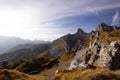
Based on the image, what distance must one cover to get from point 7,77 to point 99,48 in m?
81.5

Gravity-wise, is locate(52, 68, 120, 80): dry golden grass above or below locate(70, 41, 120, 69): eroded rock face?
below

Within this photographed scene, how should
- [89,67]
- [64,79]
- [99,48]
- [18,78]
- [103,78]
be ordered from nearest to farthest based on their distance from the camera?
[103,78], [64,79], [89,67], [18,78], [99,48]

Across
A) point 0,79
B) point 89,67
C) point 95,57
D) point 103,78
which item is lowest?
point 103,78

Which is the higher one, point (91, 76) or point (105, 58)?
point (105, 58)

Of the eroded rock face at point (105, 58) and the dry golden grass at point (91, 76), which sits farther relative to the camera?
the eroded rock face at point (105, 58)

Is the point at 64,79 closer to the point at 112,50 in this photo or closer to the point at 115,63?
the point at 115,63

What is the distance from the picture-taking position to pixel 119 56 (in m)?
128

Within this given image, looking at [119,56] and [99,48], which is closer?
[119,56]

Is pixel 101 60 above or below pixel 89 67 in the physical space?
above

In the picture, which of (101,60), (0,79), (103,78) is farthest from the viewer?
(101,60)

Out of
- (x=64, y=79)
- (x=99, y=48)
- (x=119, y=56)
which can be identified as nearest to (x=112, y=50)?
(x=119, y=56)

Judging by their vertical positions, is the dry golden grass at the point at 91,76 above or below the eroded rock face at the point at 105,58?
below

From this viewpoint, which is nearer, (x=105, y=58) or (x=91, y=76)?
(x=91, y=76)

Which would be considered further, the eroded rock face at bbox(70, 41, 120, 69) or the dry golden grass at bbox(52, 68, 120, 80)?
the eroded rock face at bbox(70, 41, 120, 69)
